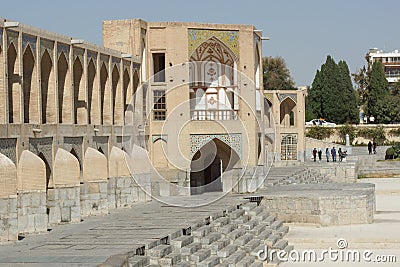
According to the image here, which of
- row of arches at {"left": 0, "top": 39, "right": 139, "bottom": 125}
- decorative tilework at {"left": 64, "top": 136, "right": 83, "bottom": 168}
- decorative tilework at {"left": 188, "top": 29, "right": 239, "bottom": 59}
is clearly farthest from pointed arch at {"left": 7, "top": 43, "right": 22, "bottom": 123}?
decorative tilework at {"left": 188, "top": 29, "right": 239, "bottom": 59}

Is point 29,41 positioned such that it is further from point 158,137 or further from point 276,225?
point 276,225

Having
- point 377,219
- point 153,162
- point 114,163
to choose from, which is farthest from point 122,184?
point 377,219

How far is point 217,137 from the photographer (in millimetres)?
→ 28391

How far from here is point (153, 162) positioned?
27.4 m

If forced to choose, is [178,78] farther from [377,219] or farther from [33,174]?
[33,174]

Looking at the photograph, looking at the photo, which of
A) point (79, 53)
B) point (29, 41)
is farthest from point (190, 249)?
point (79, 53)

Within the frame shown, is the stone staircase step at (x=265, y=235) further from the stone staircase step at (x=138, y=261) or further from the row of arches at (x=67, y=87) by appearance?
→ the stone staircase step at (x=138, y=261)

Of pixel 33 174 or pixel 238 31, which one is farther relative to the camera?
pixel 238 31

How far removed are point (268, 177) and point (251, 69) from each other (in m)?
5.33

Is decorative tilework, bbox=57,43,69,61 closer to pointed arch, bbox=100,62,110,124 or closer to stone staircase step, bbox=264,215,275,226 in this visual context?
pointed arch, bbox=100,62,110,124

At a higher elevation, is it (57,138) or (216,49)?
(216,49)

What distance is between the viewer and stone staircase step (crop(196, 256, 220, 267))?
17.2 meters

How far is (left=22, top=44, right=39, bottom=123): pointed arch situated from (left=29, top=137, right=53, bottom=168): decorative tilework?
564 mm

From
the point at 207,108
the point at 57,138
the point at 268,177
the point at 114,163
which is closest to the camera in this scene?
the point at 57,138
